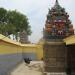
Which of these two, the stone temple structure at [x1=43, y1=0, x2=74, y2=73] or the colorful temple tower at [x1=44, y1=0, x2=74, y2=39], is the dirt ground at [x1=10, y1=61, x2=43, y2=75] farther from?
the colorful temple tower at [x1=44, y1=0, x2=74, y2=39]

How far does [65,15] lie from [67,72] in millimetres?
6053

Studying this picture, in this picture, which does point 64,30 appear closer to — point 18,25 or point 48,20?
point 48,20

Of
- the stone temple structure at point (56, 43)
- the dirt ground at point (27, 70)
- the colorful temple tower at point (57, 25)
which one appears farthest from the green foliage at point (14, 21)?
the stone temple structure at point (56, 43)

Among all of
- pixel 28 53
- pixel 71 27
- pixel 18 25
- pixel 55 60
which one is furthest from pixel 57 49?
pixel 18 25

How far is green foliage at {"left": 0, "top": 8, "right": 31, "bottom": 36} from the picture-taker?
5450 centimetres

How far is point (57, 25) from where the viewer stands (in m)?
24.1

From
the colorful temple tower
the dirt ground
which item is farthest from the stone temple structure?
the dirt ground

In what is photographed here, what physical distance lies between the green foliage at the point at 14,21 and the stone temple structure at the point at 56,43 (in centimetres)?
2946

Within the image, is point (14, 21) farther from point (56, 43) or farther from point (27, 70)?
point (56, 43)

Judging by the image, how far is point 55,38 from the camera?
23.2 m

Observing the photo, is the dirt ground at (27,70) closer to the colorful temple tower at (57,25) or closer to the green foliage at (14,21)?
the colorful temple tower at (57,25)

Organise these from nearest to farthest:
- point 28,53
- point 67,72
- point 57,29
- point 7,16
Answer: point 67,72 < point 57,29 < point 28,53 < point 7,16

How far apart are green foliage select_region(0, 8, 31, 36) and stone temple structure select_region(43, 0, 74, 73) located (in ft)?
96.7

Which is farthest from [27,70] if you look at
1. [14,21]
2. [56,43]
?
[14,21]
